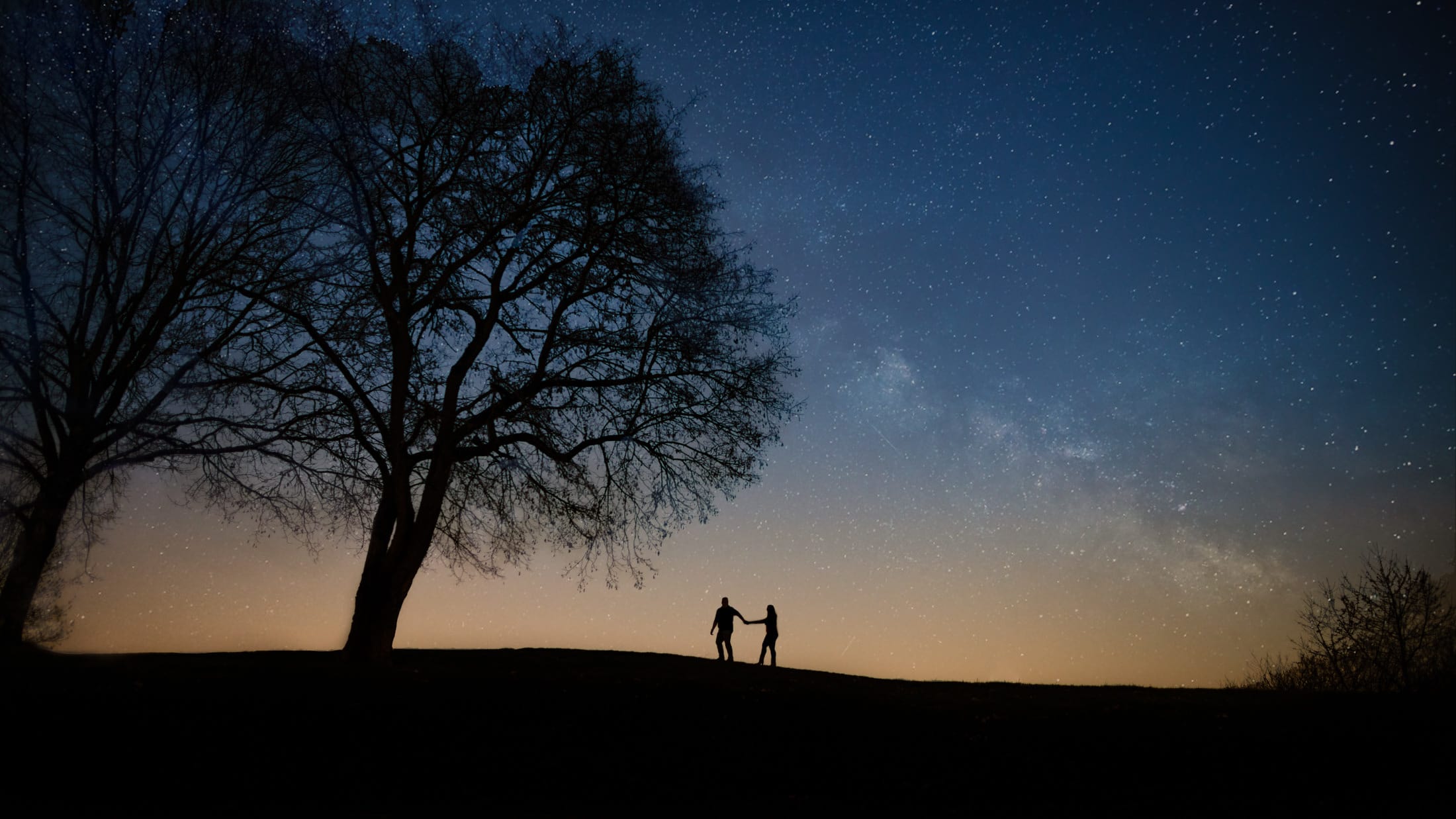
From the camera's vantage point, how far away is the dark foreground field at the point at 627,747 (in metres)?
9.84

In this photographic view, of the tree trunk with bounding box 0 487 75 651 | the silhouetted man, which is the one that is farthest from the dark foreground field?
the silhouetted man

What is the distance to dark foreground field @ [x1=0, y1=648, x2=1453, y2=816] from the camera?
9.84m

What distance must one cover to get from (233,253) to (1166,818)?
60.9ft

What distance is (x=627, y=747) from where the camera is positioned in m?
11.8

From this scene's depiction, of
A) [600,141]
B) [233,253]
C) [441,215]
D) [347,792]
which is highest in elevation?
[600,141]

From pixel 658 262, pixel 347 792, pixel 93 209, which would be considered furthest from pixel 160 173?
pixel 347 792

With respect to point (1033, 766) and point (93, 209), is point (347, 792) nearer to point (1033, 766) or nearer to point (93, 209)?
point (1033, 766)

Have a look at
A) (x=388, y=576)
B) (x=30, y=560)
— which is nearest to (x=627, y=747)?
(x=388, y=576)

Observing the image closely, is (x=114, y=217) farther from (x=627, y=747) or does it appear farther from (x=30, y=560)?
(x=627, y=747)

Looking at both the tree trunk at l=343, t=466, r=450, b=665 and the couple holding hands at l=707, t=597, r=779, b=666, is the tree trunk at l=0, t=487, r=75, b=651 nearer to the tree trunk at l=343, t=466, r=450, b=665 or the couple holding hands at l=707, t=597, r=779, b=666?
the tree trunk at l=343, t=466, r=450, b=665

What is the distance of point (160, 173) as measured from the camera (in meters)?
16.8

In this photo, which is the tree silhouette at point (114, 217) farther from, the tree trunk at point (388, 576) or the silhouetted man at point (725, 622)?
the silhouetted man at point (725, 622)

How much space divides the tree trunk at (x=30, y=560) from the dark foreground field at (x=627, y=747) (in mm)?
1273

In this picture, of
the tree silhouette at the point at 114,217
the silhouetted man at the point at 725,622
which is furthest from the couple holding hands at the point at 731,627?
the tree silhouette at the point at 114,217
